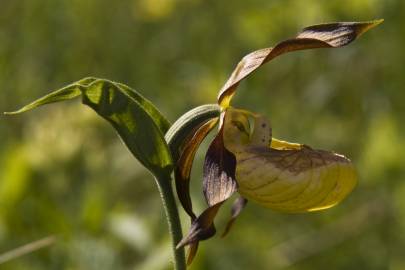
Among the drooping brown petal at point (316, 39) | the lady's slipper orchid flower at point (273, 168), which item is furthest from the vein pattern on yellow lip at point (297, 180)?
the drooping brown petal at point (316, 39)

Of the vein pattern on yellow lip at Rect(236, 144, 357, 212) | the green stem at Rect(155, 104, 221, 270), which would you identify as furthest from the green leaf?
the vein pattern on yellow lip at Rect(236, 144, 357, 212)

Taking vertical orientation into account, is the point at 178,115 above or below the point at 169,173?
below

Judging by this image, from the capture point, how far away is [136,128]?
0.97 meters

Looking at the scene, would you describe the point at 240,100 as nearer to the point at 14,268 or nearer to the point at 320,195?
the point at 14,268

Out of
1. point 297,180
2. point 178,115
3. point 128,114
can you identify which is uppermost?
point 128,114

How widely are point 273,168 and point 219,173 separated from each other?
0.24 ft

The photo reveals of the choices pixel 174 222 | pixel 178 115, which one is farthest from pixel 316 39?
pixel 178 115

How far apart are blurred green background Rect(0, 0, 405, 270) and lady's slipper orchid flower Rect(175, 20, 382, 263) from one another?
2.68 ft

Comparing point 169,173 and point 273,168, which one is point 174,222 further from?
point 273,168

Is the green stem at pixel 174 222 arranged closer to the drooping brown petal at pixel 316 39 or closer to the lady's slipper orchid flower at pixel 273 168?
the lady's slipper orchid flower at pixel 273 168

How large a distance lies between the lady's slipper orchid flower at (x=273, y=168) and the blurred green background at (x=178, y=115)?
0.82 meters

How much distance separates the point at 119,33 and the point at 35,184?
162 cm

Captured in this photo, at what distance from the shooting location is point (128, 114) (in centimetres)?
96

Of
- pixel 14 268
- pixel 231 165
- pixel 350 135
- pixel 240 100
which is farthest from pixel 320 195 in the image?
pixel 350 135
